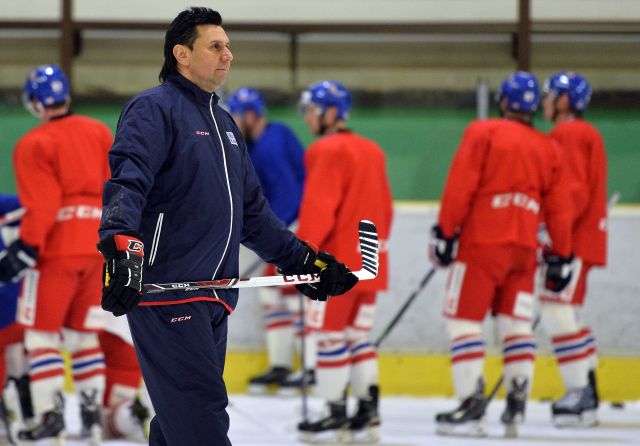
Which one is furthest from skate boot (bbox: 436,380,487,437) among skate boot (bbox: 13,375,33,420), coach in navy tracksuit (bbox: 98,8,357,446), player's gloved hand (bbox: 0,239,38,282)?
coach in navy tracksuit (bbox: 98,8,357,446)

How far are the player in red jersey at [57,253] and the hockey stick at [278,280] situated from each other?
182 centimetres

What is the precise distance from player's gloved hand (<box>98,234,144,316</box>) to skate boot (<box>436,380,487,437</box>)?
2.94 meters

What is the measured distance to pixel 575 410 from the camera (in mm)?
5785

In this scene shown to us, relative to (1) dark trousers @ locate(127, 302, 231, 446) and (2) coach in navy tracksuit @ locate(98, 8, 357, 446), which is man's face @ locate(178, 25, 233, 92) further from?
(1) dark trousers @ locate(127, 302, 231, 446)

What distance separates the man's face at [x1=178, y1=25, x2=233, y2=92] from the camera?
317 cm

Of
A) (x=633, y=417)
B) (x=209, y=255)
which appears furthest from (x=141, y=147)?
(x=633, y=417)

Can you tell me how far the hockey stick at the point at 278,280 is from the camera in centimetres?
301

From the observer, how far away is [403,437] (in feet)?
18.1

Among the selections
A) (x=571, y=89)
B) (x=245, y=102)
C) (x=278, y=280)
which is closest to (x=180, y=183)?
(x=278, y=280)

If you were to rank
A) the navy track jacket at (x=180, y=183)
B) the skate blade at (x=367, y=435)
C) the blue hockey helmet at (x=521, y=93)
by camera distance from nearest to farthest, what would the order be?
the navy track jacket at (x=180, y=183) → the skate blade at (x=367, y=435) → the blue hockey helmet at (x=521, y=93)

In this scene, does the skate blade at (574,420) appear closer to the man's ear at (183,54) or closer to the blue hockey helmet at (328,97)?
the blue hockey helmet at (328,97)

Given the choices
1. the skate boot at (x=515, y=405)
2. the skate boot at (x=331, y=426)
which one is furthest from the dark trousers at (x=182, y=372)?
the skate boot at (x=515, y=405)

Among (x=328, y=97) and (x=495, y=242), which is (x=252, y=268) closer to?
(x=328, y=97)

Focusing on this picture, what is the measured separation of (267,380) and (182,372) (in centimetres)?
381
